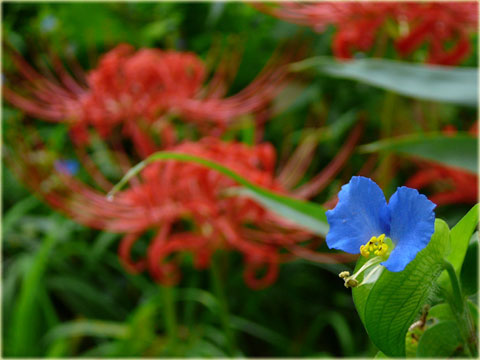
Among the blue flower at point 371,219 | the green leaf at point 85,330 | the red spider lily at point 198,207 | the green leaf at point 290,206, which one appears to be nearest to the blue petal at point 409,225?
the blue flower at point 371,219

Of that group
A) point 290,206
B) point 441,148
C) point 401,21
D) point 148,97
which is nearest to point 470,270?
point 290,206

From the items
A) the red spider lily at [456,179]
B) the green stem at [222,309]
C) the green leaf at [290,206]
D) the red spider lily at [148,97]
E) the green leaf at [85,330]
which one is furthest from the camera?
the green leaf at [85,330]

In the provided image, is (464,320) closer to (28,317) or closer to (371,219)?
(371,219)

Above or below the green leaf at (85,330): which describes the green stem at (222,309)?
above

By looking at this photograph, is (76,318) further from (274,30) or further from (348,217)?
→ (348,217)

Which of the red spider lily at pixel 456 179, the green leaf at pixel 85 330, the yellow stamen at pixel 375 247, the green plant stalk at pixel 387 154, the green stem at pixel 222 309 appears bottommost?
the green leaf at pixel 85 330

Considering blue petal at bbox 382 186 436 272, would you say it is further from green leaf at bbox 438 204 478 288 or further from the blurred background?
the blurred background

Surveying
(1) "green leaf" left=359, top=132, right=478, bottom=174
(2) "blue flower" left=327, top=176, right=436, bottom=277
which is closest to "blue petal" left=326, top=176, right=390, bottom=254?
(2) "blue flower" left=327, top=176, right=436, bottom=277

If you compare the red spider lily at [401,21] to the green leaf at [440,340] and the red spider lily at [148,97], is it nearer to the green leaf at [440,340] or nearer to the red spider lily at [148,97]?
the red spider lily at [148,97]
